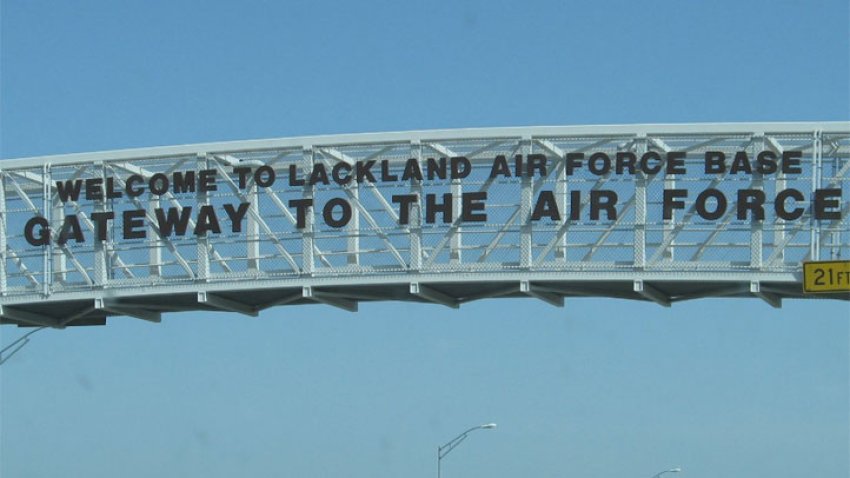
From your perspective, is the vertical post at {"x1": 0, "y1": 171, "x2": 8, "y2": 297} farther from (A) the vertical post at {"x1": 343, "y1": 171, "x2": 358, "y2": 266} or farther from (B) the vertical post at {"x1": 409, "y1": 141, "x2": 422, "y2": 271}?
(B) the vertical post at {"x1": 409, "y1": 141, "x2": 422, "y2": 271}

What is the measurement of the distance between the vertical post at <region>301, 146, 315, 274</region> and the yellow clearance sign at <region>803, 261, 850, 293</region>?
12439 mm

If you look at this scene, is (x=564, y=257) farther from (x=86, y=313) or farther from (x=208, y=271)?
(x=86, y=313)

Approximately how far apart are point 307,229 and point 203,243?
10.0 feet

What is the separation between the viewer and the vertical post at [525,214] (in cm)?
4931

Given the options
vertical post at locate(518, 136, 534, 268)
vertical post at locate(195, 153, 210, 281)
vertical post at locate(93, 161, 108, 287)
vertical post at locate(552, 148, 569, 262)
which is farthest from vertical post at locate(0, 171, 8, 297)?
vertical post at locate(552, 148, 569, 262)

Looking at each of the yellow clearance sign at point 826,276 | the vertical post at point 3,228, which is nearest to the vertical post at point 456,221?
the yellow clearance sign at point 826,276

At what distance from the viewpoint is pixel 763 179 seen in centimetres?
4825

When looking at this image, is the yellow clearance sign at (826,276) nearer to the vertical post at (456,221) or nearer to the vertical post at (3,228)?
the vertical post at (456,221)

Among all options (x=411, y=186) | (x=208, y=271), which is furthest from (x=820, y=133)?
(x=208, y=271)

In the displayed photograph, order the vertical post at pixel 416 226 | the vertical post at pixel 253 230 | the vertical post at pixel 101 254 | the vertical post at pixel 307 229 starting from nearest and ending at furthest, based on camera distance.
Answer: the vertical post at pixel 416 226 → the vertical post at pixel 307 229 → the vertical post at pixel 253 230 → the vertical post at pixel 101 254

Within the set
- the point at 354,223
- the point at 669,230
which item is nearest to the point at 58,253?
the point at 354,223

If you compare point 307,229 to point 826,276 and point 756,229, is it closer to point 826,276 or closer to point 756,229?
point 756,229

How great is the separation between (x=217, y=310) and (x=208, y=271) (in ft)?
7.29

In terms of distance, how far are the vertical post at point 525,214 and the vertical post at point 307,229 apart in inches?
214
